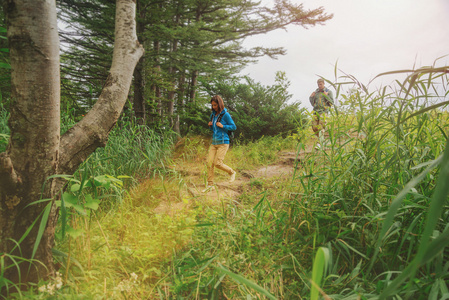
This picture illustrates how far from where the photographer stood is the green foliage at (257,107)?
8.28 meters

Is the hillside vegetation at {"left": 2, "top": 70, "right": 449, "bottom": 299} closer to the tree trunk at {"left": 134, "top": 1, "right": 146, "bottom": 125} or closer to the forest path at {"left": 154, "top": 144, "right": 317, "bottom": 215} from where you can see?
the forest path at {"left": 154, "top": 144, "right": 317, "bottom": 215}

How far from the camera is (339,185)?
202 cm

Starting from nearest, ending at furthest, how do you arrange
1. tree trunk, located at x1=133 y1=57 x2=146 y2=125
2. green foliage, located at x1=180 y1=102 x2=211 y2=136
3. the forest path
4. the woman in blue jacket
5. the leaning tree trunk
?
the leaning tree trunk, the forest path, the woman in blue jacket, tree trunk, located at x1=133 y1=57 x2=146 y2=125, green foliage, located at x1=180 y1=102 x2=211 y2=136

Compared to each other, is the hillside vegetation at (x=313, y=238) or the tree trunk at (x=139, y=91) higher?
the tree trunk at (x=139, y=91)

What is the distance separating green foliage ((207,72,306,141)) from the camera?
27.2ft

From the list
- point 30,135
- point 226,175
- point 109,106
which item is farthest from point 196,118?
point 30,135

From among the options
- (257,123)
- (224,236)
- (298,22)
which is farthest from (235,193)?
(298,22)

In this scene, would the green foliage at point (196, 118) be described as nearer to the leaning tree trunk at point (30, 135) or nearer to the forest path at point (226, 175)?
the forest path at point (226, 175)

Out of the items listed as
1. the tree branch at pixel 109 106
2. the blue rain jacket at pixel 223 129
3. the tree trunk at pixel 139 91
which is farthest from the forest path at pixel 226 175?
the tree branch at pixel 109 106

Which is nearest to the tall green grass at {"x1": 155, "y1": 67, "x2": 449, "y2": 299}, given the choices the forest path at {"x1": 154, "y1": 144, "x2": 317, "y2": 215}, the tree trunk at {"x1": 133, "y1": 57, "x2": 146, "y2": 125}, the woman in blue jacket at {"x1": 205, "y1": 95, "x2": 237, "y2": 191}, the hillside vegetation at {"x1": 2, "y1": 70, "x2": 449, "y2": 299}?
the hillside vegetation at {"x1": 2, "y1": 70, "x2": 449, "y2": 299}

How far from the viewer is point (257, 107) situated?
8.88 meters

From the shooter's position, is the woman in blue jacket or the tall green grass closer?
the tall green grass

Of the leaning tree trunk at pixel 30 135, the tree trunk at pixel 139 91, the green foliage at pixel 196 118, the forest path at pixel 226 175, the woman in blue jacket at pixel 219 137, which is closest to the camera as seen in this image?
the leaning tree trunk at pixel 30 135

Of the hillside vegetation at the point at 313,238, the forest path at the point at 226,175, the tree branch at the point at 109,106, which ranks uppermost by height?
the tree branch at the point at 109,106
